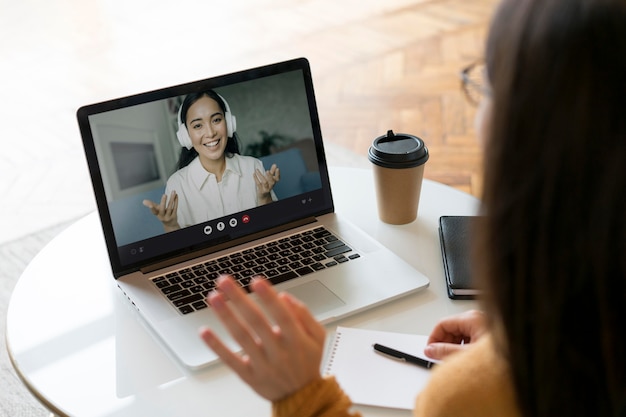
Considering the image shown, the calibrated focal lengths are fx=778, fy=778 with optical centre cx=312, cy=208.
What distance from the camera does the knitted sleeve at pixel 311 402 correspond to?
2.78 ft

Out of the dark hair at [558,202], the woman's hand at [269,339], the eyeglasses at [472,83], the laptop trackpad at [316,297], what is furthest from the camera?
the eyeglasses at [472,83]

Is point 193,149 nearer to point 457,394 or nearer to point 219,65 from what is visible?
point 457,394

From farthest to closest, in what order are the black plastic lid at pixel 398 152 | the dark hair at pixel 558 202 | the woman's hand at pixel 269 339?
the black plastic lid at pixel 398 152
the woman's hand at pixel 269 339
the dark hair at pixel 558 202

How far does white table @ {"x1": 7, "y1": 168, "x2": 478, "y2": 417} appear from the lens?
103 centimetres

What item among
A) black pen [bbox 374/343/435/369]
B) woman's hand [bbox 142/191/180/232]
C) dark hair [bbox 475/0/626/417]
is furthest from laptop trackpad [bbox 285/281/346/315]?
dark hair [bbox 475/0/626/417]

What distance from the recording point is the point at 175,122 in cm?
127

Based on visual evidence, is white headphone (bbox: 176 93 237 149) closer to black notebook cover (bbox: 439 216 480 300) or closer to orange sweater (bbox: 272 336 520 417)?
black notebook cover (bbox: 439 216 480 300)

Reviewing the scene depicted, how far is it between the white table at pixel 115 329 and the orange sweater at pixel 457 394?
0.46ft

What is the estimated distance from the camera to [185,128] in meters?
1.27

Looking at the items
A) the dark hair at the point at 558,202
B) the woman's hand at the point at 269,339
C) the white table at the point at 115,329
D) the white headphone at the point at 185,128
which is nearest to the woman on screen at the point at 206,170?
the white headphone at the point at 185,128

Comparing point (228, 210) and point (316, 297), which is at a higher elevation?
point (228, 210)

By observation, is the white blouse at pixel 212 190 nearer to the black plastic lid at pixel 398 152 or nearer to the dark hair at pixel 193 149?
the dark hair at pixel 193 149

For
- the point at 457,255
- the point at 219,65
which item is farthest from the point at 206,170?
the point at 219,65

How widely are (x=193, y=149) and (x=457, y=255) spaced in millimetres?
468
